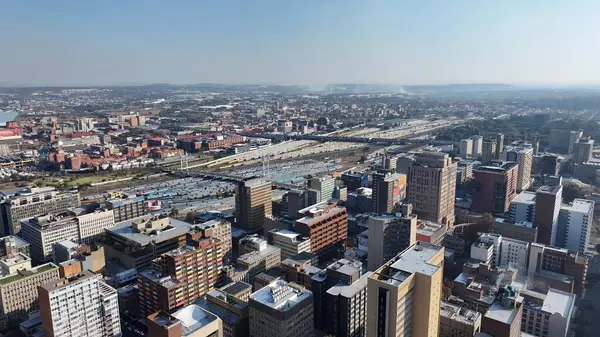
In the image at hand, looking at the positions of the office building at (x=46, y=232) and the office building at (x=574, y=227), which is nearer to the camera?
the office building at (x=46, y=232)

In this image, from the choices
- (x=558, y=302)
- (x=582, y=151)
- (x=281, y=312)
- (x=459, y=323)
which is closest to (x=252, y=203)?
→ (x=281, y=312)

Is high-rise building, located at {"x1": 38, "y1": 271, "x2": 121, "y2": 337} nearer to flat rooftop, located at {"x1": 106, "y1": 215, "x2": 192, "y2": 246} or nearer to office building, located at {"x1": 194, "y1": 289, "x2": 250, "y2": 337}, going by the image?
office building, located at {"x1": 194, "y1": 289, "x2": 250, "y2": 337}

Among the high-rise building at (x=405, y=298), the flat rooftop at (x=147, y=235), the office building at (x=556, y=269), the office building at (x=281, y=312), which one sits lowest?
the office building at (x=556, y=269)

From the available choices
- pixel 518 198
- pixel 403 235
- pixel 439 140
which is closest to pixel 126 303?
pixel 403 235

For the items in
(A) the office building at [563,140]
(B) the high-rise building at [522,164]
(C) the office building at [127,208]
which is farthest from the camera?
(A) the office building at [563,140]

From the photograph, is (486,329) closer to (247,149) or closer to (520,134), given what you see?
(247,149)

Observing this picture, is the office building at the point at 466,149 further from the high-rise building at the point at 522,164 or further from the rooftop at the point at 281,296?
the rooftop at the point at 281,296

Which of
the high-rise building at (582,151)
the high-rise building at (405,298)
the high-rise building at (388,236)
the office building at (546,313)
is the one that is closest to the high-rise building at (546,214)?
the office building at (546,313)

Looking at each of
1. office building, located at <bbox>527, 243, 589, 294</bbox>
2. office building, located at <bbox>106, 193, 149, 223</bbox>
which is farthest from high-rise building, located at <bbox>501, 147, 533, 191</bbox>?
office building, located at <bbox>106, 193, 149, 223</bbox>
